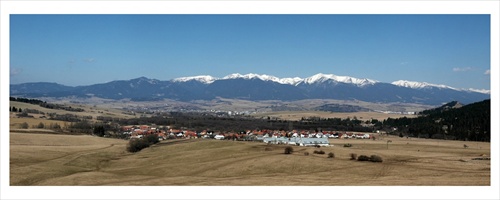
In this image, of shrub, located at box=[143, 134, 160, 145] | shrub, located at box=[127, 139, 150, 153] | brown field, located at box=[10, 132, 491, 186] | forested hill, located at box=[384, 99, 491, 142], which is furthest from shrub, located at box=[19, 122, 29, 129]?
forested hill, located at box=[384, 99, 491, 142]

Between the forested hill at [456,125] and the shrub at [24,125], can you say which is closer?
the shrub at [24,125]

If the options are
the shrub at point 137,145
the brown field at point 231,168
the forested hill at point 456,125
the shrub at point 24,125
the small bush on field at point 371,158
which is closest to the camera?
the brown field at point 231,168

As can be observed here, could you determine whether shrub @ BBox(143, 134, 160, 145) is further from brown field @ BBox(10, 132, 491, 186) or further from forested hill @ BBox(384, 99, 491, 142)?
forested hill @ BBox(384, 99, 491, 142)

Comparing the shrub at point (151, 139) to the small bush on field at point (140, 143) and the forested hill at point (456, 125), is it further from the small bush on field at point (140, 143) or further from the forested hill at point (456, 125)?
the forested hill at point (456, 125)

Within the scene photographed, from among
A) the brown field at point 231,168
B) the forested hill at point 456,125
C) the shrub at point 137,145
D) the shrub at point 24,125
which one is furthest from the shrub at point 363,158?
the shrub at point 24,125

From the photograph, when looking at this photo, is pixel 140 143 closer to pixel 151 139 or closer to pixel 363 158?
pixel 151 139

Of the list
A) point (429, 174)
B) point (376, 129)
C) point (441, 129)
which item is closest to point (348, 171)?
point (429, 174)

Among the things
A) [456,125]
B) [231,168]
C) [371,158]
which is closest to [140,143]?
[231,168]
